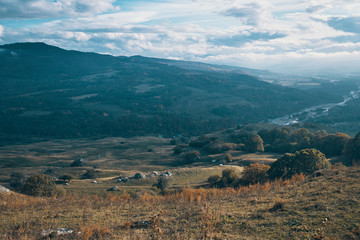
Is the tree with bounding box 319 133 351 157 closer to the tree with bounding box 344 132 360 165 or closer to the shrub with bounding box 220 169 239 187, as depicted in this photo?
the tree with bounding box 344 132 360 165

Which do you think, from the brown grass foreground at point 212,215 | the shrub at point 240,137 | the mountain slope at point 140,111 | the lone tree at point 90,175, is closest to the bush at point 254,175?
the brown grass foreground at point 212,215

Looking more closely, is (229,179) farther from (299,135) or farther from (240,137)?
(240,137)

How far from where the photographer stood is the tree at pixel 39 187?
2339 centimetres

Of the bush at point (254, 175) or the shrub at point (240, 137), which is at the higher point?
the bush at point (254, 175)

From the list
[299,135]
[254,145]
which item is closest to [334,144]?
[299,135]

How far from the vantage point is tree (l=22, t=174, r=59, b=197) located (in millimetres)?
23388

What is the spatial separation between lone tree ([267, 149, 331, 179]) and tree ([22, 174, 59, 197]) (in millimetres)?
21462

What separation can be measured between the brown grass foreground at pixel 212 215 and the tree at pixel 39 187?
932 centimetres

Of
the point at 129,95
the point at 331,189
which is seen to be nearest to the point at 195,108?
the point at 129,95

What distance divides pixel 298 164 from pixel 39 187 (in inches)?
982

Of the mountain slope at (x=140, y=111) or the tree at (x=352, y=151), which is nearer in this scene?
the tree at (x=352, y=151)

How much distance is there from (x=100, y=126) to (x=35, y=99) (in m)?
78.5

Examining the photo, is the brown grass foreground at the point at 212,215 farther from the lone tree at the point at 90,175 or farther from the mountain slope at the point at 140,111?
the mountain slope at the point at 140,111

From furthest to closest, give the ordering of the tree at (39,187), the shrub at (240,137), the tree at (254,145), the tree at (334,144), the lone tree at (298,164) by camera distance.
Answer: the shrub at (240,137) → the tree at (254,145) → the tree at (334,144) → the lone tree at (298,164) → the tree at (39,187)
